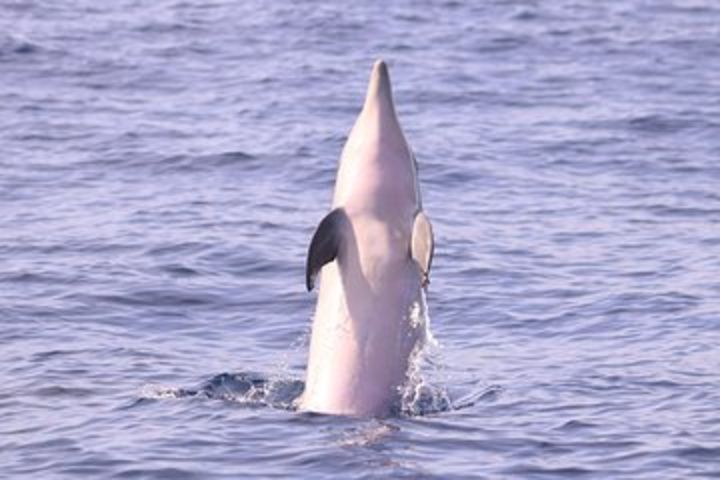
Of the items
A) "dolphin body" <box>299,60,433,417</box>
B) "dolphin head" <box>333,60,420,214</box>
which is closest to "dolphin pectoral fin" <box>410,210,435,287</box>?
"dolphin body" <box>299,60,433,417</box>

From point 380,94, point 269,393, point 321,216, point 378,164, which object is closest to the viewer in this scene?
point 378,164

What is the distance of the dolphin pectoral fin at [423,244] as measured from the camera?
49.1ft

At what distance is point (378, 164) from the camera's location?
51.4ft

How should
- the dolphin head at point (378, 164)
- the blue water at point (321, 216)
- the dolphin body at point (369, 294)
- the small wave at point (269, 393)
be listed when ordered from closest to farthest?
the blue water at point (321, 216) < the dolphin body at point (369, 294) < the dolphin head at point (378, 164) < the small wave at point (269, 393)

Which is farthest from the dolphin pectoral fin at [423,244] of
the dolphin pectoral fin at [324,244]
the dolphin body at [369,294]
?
the dolphin pectoral fin at [324,244]

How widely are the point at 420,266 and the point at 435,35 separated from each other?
851 inches

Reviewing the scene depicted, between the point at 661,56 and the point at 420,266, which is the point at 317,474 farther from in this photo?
the point at 661,56

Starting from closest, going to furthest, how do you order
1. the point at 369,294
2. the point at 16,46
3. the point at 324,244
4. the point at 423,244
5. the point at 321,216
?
the point at 423,244 → the point at 324,244 → the point at 369,294 → the point at 321,216 → the point at 16,46

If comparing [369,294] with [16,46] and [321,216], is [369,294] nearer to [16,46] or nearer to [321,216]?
[321,216]

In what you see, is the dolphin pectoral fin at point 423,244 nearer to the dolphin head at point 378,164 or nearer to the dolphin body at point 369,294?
the dolphin body at point 369,294

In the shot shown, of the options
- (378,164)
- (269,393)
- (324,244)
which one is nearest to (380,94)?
(378,164)

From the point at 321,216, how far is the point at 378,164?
795 cm

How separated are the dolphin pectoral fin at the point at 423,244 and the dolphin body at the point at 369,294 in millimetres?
10

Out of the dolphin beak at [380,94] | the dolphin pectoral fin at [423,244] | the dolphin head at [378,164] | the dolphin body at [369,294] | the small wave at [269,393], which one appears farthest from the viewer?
the dolphin beak at [380,94]
